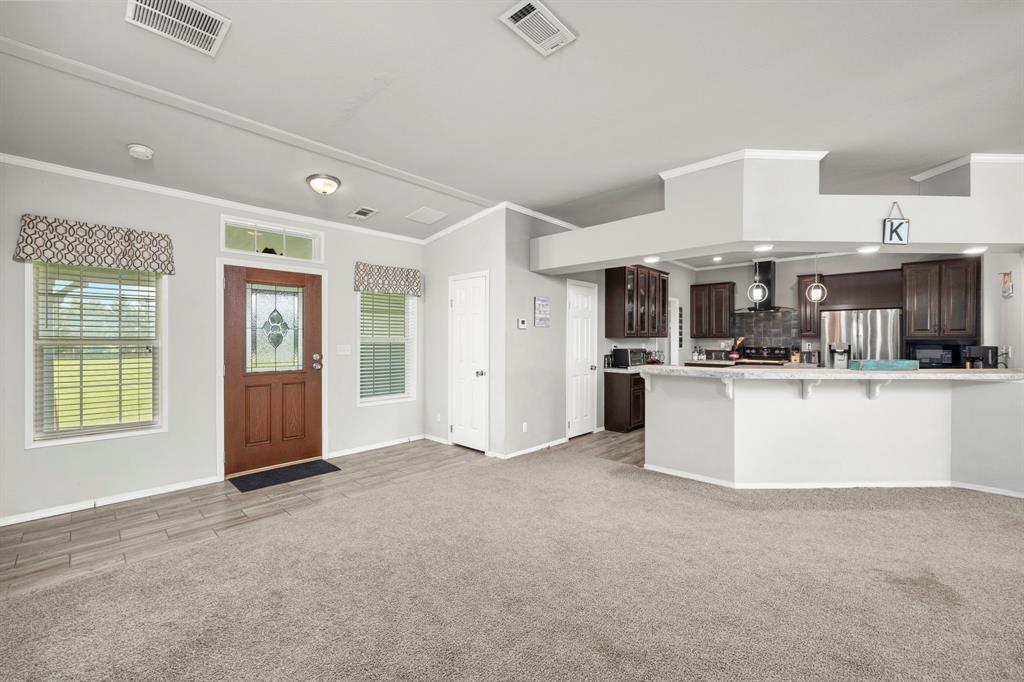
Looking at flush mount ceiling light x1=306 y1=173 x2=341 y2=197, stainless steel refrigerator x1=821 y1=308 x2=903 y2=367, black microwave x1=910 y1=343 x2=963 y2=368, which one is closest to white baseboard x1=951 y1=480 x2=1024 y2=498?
black microwave x1=910 y1=343 x2=963 y2=368

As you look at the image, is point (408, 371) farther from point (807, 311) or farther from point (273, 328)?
point (807, 311)

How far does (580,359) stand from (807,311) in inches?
165

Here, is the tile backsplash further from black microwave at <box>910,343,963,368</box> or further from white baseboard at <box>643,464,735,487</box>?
white baseboard at <box>643,464,735,487</box>

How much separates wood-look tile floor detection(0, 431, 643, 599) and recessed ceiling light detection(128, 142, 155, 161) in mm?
2792

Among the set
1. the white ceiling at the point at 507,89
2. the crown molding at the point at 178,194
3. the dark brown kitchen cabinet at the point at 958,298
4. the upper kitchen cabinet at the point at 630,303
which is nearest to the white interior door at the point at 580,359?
the upper kitchen cabinet at the point at 630,303

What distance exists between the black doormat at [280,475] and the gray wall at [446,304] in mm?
1571

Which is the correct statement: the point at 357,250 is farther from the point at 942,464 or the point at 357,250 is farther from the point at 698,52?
the point at 942,464

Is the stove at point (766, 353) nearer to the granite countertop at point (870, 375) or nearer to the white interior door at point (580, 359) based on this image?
the white interior door at point (580, 359)

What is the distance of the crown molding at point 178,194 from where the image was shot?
134 inches

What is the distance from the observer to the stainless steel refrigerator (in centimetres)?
637

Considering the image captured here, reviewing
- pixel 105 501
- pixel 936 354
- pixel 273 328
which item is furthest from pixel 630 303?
pixel 105 501

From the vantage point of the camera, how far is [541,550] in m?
2.83

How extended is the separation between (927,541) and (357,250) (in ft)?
18.8

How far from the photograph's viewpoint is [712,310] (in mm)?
8500
